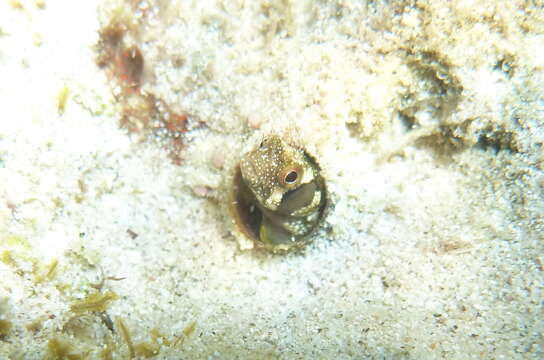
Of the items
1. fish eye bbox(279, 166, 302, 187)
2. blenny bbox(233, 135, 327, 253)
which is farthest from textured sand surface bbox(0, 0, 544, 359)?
fish eye bbox(279, 166, 302, 187)

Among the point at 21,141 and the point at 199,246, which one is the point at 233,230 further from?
the point at 21,141

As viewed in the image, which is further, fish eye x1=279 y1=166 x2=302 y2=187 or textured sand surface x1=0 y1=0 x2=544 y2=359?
fish eye x1=279 y1=166 x2=302 y2=187

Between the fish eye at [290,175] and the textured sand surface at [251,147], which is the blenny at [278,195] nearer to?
the fish eye at [290,175]

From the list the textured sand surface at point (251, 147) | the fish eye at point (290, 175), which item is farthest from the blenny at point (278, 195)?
the textured sand surface at point (251, 147)

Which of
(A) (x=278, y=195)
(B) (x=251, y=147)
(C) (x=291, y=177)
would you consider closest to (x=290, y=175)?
(C) (x=291, y=177)

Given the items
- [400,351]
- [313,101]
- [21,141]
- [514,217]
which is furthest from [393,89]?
[21,141]

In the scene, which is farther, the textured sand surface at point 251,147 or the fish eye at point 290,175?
the fish eye at point 290,175

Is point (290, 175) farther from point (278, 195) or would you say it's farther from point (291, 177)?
point (278, 195)

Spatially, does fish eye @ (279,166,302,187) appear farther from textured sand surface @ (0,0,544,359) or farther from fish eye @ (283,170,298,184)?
textured sand surface @ (0,0,544,359)

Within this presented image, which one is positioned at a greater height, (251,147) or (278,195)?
(251,147)
